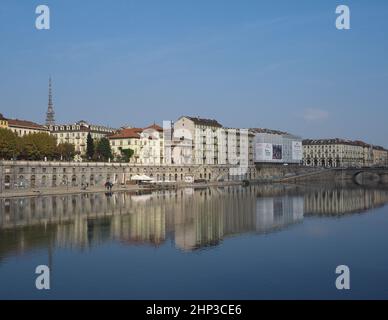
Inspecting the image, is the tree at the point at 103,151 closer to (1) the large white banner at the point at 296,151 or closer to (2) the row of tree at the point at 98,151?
(2) the row of tree at the point at 98,151

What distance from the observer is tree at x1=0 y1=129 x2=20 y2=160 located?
218 feet

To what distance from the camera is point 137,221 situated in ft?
119

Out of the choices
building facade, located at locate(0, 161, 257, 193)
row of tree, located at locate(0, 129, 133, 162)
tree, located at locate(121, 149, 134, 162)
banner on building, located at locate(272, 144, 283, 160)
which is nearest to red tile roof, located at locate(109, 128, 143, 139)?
tree, located at locate(121, 149, 134, 162)

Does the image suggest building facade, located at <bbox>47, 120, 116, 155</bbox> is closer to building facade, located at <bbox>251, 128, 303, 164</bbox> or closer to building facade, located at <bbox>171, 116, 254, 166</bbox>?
building facade, located at <bbox>171, 116, 254, 166</bbox>

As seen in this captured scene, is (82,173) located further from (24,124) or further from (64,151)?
(24,124)

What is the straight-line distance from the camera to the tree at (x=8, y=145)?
218 ft

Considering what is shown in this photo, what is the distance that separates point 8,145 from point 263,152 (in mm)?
72568

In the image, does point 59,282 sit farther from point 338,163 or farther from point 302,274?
point 338,163

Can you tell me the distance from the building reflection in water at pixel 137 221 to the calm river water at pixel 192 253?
67mm

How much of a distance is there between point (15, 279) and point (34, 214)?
21292 millimetres

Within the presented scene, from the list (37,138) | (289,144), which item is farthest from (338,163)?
(37,138)

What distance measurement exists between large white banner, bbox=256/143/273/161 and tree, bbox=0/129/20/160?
68.6 meters

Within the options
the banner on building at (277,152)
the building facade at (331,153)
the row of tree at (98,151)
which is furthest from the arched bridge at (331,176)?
the row of tree at (98,151)
